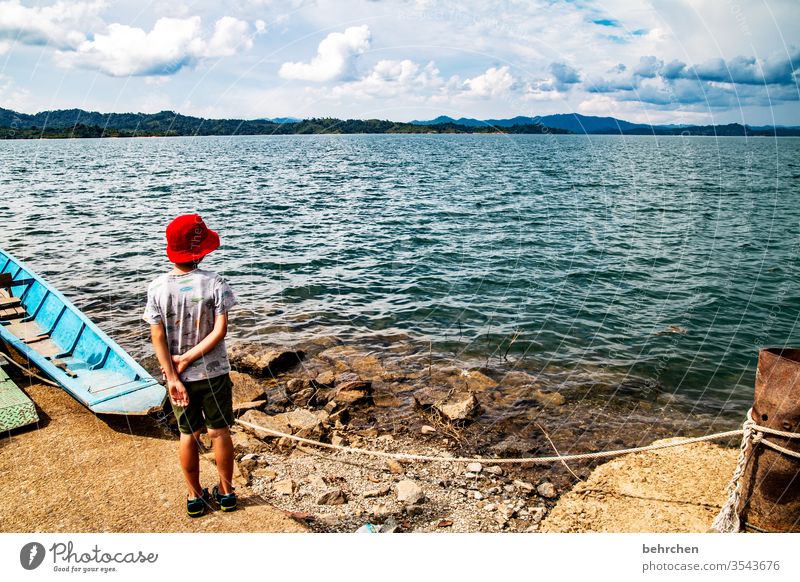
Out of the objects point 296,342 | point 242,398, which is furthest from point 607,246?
point 242,398

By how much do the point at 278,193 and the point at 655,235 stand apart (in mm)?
23898

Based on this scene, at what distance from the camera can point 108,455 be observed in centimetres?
568

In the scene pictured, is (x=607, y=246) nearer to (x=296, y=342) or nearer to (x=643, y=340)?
(x=643, y=340)

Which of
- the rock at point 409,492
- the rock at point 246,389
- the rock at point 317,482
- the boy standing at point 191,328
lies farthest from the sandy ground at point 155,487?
the rock at point 246,389

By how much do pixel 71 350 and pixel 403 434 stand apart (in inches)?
224

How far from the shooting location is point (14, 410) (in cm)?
602

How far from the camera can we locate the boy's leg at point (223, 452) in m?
4.41

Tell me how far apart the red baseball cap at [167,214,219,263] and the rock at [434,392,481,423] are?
4.84 m

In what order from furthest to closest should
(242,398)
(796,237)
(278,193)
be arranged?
(278,193) < (796,237) < (242,398)

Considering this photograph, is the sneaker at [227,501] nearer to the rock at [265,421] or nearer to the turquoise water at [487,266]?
the rock at [265,421]

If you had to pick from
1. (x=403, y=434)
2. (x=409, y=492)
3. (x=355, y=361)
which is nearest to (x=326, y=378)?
(x=355, y=361)

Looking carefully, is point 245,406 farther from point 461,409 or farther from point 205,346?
point 205,346

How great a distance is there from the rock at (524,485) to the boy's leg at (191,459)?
3.61 m
